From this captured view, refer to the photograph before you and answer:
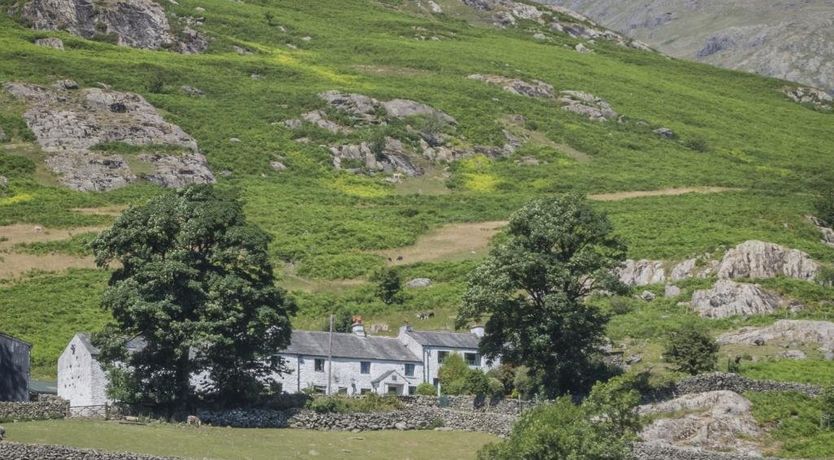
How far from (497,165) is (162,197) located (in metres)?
109

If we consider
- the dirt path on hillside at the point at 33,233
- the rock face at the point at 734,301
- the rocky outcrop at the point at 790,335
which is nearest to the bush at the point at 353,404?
the rocky outcrop at the point at 790,335

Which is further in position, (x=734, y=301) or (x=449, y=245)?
(x=449, y=245)

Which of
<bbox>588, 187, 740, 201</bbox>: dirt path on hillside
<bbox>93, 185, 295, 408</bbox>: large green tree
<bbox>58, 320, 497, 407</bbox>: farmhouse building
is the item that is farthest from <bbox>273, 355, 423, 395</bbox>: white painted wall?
→ <bbox>588, 187, 740, 201</bbox>: dirt path on hillside

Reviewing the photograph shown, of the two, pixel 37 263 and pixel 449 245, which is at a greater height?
pixel 449 245

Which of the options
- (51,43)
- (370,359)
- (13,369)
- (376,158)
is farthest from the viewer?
(51,43)

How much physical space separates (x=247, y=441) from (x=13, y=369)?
584 inches

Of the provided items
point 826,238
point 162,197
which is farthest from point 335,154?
point 162,197

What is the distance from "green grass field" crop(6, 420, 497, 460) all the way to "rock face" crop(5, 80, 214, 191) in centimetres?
8860

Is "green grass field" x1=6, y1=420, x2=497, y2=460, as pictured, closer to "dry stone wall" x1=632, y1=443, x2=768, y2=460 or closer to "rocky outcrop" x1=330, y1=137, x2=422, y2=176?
"dry stone wall" x1=632, y1=443, x2=768, y2=460

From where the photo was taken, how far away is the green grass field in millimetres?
47969

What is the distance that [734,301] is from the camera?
277 ft

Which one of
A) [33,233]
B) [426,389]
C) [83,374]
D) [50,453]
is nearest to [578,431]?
[50,453]

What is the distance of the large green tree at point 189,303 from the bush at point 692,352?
19620mm

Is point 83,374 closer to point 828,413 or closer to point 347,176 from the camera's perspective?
point 828,413
